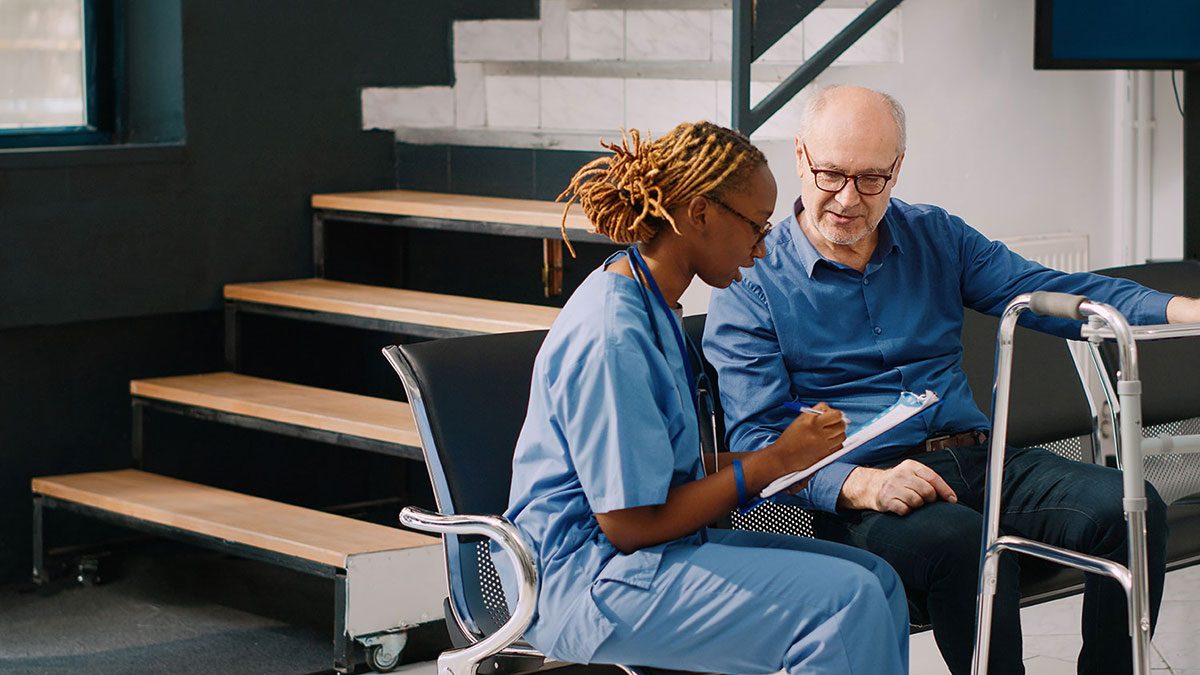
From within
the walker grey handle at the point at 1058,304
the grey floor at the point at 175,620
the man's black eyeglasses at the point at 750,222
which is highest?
the man's black eyeglasses at the point at 750,222

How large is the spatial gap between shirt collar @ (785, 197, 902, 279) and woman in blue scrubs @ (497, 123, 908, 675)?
1.83 ft

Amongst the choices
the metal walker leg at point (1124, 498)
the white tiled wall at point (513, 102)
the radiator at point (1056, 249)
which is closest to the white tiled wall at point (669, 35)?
the white tiled wall at point (513, 102)

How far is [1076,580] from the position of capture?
2.66m

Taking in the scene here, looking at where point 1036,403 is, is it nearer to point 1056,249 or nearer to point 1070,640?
point 1070,640

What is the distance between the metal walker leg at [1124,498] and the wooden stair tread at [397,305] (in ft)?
4.92

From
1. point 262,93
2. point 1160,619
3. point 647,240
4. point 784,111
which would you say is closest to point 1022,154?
point 784,111

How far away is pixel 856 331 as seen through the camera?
2734mm

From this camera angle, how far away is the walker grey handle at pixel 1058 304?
7.08 feet

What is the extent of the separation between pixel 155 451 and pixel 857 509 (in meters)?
2.54

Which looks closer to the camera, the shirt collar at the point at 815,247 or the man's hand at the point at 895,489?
the man's hand at the point at 895,489

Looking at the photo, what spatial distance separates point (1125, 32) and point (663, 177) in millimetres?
2240

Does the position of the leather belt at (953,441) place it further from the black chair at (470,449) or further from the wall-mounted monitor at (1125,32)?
the wall-mounted monitor at (1125,32)

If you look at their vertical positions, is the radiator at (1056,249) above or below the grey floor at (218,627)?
above

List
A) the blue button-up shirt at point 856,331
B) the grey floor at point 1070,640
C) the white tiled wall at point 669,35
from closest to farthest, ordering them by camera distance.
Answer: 1. the blue button-up shirt at point 856,331
2. the grey floor at point 1070,640
3. the white tiled wall at point 669,35
